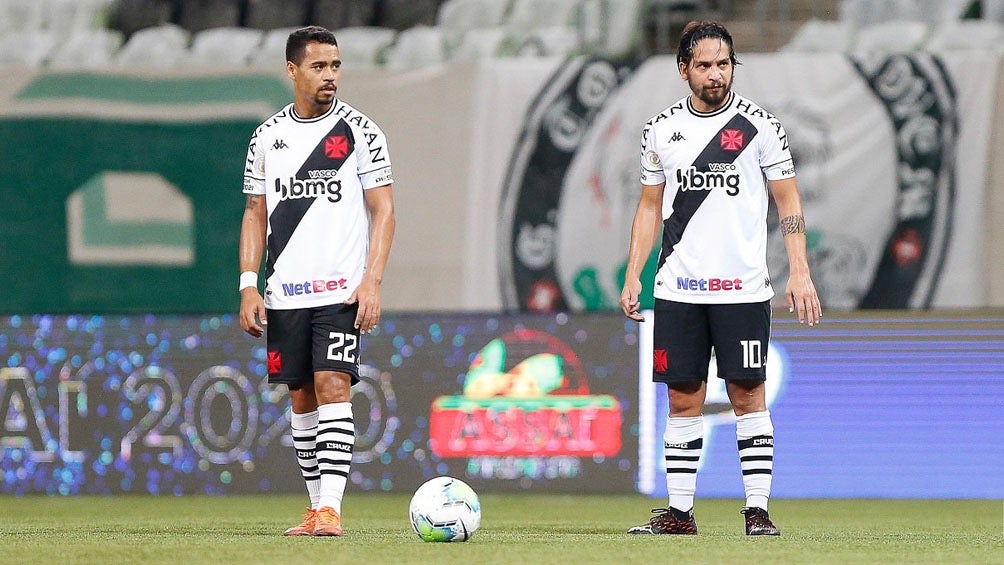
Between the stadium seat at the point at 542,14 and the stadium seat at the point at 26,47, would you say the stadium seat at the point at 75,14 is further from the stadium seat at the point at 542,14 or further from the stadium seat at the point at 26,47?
the stadium seat at the point at 542,14

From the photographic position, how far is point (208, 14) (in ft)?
40.9

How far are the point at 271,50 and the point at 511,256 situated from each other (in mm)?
2738

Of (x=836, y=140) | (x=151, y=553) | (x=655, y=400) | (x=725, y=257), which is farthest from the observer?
(x=836, y=140)

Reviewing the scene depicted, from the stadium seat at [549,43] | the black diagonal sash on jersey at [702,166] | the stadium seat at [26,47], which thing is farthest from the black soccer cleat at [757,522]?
the stadium seat at [26,47]

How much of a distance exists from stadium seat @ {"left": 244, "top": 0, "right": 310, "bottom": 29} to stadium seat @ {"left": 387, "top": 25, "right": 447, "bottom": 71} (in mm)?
857

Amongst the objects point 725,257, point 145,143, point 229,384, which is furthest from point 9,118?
point 725,257

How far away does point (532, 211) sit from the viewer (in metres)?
10.5

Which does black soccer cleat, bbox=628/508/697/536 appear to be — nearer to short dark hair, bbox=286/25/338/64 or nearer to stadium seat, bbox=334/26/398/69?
short dark hair, bbox=286/25/338/64

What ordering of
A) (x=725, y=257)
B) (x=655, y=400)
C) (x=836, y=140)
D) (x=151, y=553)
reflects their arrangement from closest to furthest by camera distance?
(x=151, y=553)
(x=725, y=257)
(x=655, y=400)
(x=836, y=140)

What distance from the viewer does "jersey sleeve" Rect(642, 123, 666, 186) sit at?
561 cm

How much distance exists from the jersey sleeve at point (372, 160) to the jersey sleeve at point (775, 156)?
129cm

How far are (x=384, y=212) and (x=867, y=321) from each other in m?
4.94

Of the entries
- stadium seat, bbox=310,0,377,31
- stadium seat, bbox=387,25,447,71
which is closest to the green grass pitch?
stadium seat, bbox=387,25,447,71

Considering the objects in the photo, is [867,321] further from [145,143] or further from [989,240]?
[145,143]
